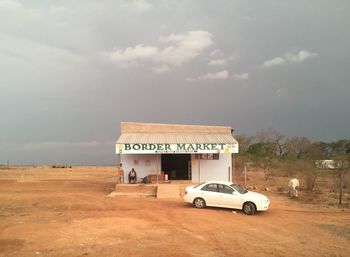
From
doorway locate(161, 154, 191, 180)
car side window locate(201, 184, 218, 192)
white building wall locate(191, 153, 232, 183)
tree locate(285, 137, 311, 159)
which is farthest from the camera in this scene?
tree locate(285, 137, 311, 159)

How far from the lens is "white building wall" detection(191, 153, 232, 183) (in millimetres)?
28734

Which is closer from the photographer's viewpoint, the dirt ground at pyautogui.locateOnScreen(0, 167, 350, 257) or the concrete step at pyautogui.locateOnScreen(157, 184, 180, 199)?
the dirt ground at pyautogui.locateOnScreen(0, 167, 350, 257)

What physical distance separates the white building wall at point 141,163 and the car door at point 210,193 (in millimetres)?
9191

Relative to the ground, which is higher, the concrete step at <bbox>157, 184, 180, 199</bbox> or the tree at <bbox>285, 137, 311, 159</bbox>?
the tree at <bbox>285, 137, 311, 159</bbox>

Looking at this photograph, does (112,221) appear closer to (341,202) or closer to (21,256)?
(21,256)

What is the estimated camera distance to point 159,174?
93.3ft

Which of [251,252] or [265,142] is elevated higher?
[265,142]

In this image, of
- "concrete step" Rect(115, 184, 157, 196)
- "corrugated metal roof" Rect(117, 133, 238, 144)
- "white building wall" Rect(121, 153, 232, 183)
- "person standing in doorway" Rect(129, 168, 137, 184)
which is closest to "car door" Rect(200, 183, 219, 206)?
"concrete step" Rect(115, 184, 157, 196)

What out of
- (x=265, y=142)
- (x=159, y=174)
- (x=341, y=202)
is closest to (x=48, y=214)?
(x=159, y=174)

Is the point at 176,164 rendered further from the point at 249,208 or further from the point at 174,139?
the point at 249,208

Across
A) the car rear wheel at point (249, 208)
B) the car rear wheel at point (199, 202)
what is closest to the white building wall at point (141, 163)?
the car rear wheel at point (199, 202)

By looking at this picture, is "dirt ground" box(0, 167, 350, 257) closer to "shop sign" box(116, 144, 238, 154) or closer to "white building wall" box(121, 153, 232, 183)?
"shop sign" box(116, 144, 238, 154)

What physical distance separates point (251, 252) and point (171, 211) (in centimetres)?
788

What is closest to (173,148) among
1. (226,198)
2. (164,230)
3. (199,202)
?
(199,202)
